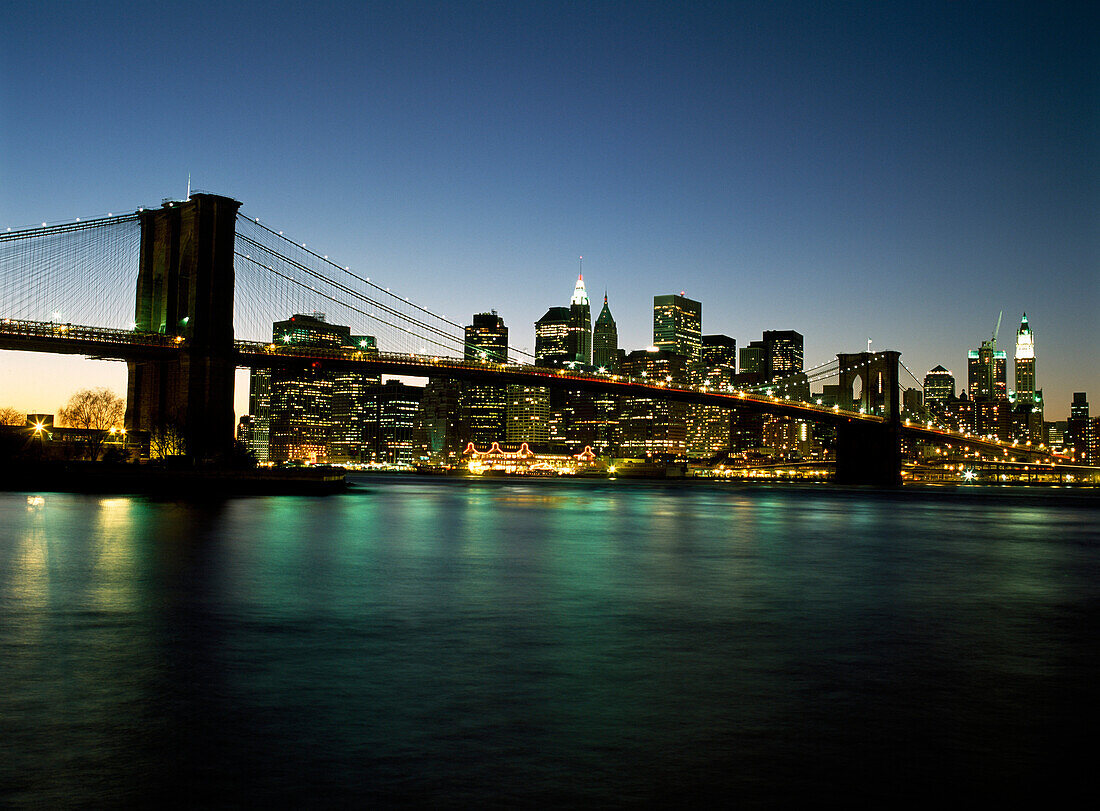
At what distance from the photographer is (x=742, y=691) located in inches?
302

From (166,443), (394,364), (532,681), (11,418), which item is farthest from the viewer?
(11,418)

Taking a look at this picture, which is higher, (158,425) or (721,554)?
(158,425)

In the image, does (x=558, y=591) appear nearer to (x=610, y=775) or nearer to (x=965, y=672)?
(x=965, y=672)

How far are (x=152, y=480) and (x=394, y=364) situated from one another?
1922cm

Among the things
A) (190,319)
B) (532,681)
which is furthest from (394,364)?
(532,681)

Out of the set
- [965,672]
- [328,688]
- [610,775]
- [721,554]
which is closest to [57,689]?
[328,688]

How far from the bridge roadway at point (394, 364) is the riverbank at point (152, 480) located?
247 inches

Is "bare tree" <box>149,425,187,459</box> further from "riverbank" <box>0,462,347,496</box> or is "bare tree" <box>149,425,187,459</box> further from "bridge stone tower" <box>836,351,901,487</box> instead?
"bridge stone tower" <box>836,351,901,487</box>

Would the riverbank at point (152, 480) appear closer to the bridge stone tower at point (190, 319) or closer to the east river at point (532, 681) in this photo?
the bridge stone tower at point (190, 319)

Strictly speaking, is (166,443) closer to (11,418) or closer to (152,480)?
(152,480)

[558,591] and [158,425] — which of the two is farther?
[158,425]

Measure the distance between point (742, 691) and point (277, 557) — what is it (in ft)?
42.7

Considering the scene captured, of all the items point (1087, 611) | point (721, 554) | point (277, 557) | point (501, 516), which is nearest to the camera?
point (1087, 611)

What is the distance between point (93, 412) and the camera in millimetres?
88500
